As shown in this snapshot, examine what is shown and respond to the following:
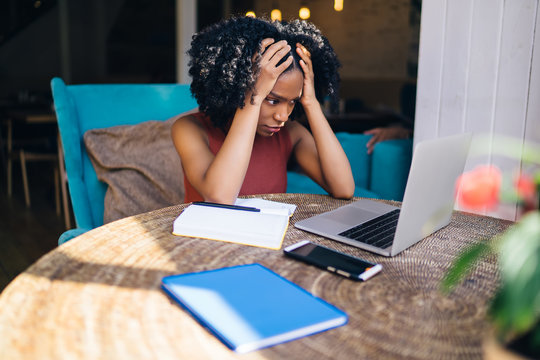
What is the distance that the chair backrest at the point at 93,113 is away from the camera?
1.68m

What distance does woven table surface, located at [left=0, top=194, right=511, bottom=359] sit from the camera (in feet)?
1.99

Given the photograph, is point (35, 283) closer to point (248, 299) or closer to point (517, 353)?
point (248, 299)

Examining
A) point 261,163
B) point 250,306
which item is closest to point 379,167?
point 261,163

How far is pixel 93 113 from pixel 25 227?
216cm

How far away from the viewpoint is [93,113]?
6.01 ft

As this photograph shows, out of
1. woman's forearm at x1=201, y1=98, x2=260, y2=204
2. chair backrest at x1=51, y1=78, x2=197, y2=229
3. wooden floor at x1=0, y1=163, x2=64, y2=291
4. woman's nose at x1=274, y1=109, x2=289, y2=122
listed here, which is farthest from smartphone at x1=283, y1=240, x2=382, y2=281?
wooden floor at x1=0, y1=163, x2=64, y2=291

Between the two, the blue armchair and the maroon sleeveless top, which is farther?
the blue armchair

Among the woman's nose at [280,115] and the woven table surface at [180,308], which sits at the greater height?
the woman's nose at [280,115]

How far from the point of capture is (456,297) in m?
0.77

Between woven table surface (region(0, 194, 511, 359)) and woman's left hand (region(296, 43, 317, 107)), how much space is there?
1.95 feet

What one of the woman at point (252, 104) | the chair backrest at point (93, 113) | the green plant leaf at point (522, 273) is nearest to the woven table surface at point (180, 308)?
the green plant leaf at point (522, 273)

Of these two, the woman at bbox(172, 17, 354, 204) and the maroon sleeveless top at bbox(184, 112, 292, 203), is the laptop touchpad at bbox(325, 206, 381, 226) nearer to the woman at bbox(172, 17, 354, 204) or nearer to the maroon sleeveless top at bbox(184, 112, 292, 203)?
the woman at bbox(172, 17, 354, 204)

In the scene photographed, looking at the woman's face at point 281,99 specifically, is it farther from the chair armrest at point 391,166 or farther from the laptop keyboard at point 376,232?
the chair armrest at point 391,166

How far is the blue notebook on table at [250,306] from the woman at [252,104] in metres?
0.56
